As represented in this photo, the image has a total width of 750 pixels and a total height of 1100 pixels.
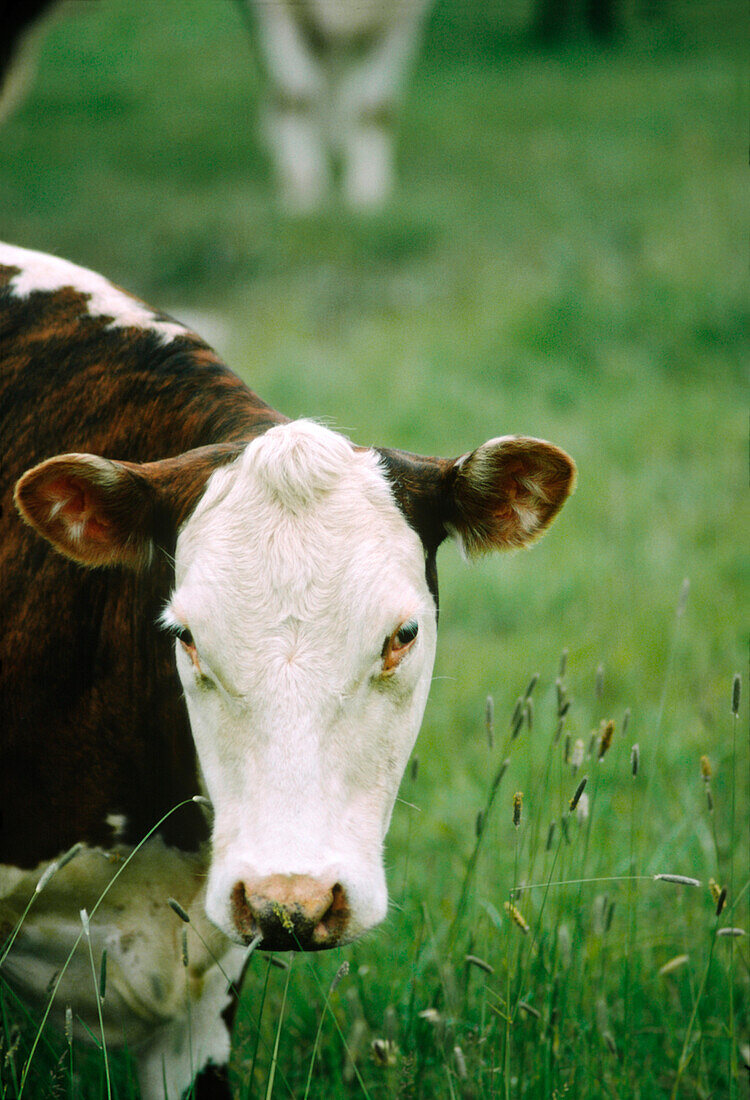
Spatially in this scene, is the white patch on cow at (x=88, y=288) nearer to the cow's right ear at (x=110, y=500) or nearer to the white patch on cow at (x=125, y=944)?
the cow's right ear at (x=110, y=500)

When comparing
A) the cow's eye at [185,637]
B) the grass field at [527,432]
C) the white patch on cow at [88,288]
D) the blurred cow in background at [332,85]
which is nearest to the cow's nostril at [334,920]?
the grass field at [527,432]

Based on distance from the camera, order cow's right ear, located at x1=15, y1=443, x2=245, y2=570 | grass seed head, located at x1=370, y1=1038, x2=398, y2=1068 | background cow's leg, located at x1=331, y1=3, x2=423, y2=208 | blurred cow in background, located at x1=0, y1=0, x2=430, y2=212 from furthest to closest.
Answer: background cow's leg, located at x1=331, y1=3, x2=423, y2=208 → blurred cow in background, located at x1=0, y1=0, x2=430, y2=212 → grass seed head, located at x1=370, y1=1038, x2=398, y2=1068 → cow's right ear, located at x1=15, y1=443, x2=245, y2=570

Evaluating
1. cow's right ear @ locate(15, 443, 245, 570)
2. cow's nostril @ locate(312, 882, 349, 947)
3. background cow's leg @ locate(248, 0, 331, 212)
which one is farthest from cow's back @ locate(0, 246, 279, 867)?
background cow's leg @ locate(248, 0, 331, 212)

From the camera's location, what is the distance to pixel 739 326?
7.65 m

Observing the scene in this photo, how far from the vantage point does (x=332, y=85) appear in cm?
1384

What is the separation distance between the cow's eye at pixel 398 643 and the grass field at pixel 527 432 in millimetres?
428

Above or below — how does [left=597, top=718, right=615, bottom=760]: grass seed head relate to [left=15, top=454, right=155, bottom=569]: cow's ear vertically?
below

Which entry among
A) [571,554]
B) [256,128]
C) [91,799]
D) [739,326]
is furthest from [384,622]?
[256,128]

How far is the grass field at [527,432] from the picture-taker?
247 centimetres

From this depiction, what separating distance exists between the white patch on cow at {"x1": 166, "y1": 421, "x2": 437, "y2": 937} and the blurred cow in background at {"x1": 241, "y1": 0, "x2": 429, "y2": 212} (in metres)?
11.1

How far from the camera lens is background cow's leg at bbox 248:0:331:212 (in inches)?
512

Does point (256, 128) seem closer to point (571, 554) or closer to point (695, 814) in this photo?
point (571, 554)

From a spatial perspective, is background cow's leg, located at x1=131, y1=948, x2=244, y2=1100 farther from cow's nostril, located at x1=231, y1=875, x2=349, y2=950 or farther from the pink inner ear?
the pink inner ear

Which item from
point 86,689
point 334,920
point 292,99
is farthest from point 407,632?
point 292,99
